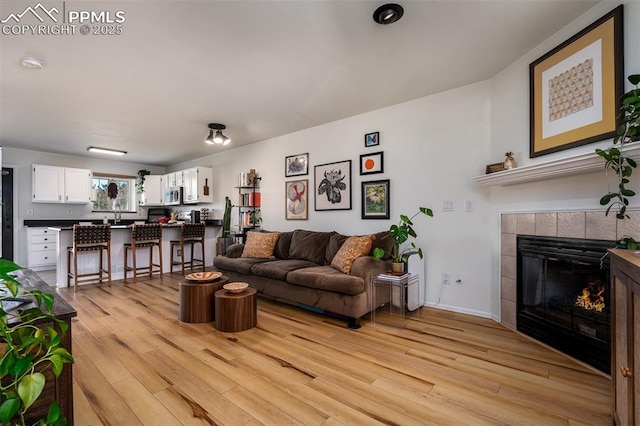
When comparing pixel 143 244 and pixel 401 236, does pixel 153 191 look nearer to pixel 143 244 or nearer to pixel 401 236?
pixel 143 244

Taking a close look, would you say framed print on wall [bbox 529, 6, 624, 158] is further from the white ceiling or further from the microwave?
the microwave

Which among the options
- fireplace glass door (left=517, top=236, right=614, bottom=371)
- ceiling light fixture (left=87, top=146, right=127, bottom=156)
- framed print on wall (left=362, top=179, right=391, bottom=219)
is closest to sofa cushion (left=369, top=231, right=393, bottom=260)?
framed print on wall (left=362, top=179, right=391, bottom=219)

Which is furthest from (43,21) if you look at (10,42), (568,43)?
(568,43)

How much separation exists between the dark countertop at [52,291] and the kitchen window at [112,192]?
581 cm

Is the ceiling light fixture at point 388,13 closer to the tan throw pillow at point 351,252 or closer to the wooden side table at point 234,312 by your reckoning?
the tan throw pillow at point 351,252

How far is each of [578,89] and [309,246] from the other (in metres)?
3.10

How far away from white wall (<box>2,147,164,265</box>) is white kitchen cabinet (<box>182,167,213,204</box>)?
2.35 meters

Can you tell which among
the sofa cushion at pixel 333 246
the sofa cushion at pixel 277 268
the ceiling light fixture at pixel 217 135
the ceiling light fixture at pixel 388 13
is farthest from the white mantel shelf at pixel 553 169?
the ceiling light fixture at pixel 217 135

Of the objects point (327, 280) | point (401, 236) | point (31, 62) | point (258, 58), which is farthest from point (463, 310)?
point (31, 62)

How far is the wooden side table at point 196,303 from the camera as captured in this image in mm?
3008

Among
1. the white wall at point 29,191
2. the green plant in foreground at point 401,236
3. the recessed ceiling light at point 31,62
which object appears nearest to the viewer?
the recessed ceiling light at point 31,62

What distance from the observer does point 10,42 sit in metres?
2.34

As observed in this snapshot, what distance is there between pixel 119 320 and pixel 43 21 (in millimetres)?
2675

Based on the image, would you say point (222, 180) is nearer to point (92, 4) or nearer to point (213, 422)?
point (92, 4)
